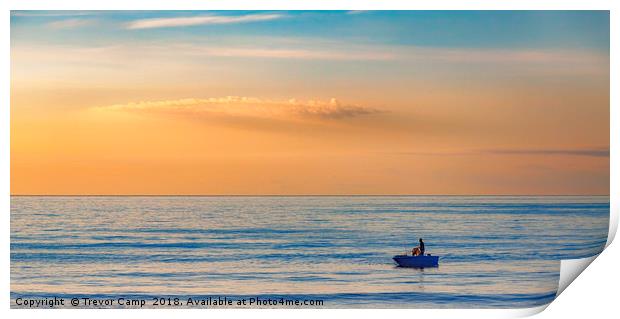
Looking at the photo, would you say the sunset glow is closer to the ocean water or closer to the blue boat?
the ocean water

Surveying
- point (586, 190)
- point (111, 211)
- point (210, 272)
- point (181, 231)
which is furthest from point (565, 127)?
point (111, 211)

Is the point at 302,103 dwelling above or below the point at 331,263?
above

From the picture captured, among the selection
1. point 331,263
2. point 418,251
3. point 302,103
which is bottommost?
point 331,263

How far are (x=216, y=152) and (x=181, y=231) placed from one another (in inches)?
167

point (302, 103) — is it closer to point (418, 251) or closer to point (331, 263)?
point (418, 251)

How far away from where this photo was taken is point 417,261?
27.7 ft

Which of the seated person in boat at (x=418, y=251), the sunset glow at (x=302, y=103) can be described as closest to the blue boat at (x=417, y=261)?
the seated person in boat at (x=418, y=251)

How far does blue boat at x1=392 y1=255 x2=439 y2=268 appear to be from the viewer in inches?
330

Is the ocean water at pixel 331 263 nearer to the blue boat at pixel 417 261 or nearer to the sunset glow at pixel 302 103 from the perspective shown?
the blue boat at pixel 417 261

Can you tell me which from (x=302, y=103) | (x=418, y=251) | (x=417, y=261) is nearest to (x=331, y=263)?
(x=418, y=251)

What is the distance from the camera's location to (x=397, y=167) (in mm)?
8578

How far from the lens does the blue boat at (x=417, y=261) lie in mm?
8377

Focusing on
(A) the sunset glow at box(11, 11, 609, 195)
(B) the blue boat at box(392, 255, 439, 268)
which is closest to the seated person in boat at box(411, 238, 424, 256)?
(B) the blue boat at box(392, 255, 439, 268)
